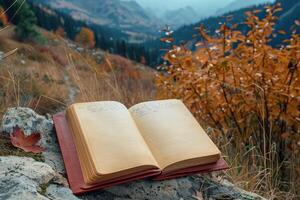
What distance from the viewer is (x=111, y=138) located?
3.98 ft

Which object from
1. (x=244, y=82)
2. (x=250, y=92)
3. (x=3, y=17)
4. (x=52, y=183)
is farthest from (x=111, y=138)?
(x=244, y=82)

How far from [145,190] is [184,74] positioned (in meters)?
1.81

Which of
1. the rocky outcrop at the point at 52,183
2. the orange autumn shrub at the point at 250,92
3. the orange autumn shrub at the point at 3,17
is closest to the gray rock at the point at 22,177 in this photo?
the rocky outcrop at the point at 52,183

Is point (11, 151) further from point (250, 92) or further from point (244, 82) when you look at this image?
point (244, 82)

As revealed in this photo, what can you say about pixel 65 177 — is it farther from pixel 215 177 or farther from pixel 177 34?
pixel 177 34

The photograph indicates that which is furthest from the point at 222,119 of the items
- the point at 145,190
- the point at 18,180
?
the point at 18,180

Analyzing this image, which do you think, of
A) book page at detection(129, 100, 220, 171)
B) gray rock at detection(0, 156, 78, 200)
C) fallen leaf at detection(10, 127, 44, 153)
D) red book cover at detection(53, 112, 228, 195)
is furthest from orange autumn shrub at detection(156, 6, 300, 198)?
gray rock at detection(0, 156, 78, 200)

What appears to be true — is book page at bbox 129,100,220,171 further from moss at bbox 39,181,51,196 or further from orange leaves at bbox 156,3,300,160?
orange leaves at bbox 156,3,300,160

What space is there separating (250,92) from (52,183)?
1.67 m

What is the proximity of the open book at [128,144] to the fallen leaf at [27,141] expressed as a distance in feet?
0.24

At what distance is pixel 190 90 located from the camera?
116 inches

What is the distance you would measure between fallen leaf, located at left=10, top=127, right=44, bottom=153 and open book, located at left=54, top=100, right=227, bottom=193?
7 centimetres

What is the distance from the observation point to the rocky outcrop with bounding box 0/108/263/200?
0.97 metres

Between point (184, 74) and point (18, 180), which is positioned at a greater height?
point (18, 180)
